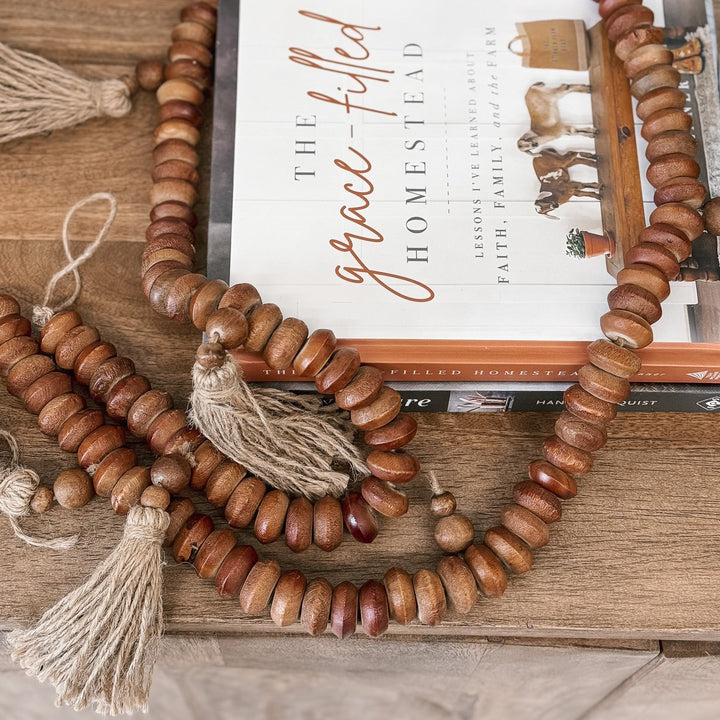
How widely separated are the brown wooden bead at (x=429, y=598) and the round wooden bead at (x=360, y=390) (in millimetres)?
127

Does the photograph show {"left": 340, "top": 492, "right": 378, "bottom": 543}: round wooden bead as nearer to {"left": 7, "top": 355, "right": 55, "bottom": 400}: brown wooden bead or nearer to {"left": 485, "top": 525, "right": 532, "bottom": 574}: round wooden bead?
{"left": 485, "top": 525, "right": 532, "bottom": 574}: round wooden bead

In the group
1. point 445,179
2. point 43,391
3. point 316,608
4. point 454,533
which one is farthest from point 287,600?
point 445,179

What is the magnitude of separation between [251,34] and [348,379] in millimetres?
329

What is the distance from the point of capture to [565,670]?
67cm

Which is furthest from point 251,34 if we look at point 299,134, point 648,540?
point 648,540

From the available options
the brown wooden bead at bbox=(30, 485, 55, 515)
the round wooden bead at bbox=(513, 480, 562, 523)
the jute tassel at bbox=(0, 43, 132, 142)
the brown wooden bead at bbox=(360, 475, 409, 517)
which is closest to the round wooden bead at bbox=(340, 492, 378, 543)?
the brown wooden bead at bbox=(360, 475, 409, 517)

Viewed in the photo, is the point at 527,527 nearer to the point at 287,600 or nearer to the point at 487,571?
the point at 487,571

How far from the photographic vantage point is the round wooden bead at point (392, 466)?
549 mm

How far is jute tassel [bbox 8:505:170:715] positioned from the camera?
0.50m

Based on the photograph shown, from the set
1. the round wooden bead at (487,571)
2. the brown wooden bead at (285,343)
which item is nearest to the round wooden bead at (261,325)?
the brown wooden bead at (285,343)

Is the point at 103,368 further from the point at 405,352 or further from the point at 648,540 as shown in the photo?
the point at 648,540

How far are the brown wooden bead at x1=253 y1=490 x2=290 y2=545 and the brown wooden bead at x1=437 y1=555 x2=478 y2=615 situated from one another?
0.39 feet

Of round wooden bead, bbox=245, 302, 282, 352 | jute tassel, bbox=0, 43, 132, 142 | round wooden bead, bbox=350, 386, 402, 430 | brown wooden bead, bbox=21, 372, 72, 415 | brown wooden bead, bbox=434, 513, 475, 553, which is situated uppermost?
jute tassel, bbox=0, 43, 132, 142

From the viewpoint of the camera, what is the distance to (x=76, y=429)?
554 mm
